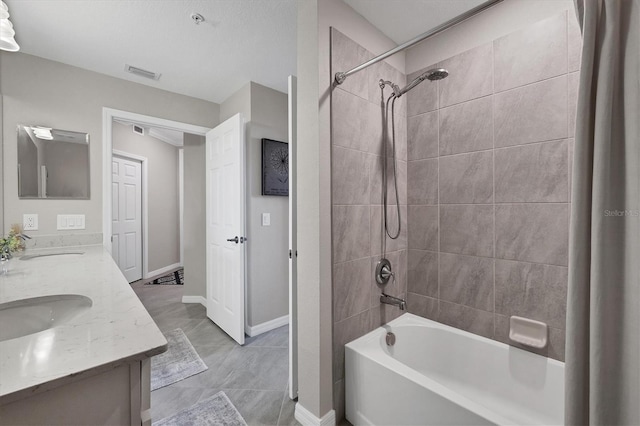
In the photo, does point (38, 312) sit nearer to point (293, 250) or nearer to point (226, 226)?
point (293, 250)

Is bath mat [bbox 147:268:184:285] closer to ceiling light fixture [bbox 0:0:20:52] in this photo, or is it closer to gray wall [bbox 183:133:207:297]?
gray wall [bbox 183:133:207:297]

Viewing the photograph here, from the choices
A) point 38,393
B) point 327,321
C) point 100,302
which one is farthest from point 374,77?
point 38,393

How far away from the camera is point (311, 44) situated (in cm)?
152

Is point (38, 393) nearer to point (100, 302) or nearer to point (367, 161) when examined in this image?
point (100, 302)

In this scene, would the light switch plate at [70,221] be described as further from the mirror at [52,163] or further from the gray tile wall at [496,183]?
the gray tile wall at [496,183]

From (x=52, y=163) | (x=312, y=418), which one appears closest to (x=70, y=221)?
(x=52, y=163)

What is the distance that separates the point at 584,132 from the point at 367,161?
3.54 feet

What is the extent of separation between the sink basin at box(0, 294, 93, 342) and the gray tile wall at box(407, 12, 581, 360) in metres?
1.90

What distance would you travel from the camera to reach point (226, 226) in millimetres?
2711

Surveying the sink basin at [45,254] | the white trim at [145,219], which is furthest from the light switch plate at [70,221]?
the white trim at [145,219]

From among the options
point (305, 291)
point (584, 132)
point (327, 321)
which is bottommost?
point (327, 321)

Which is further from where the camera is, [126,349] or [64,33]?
[64,33]

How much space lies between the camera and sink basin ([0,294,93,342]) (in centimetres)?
93

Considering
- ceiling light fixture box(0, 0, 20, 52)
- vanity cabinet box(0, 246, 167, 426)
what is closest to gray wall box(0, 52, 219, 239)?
ceiling light fixture box(0, 0, 20, 52)
